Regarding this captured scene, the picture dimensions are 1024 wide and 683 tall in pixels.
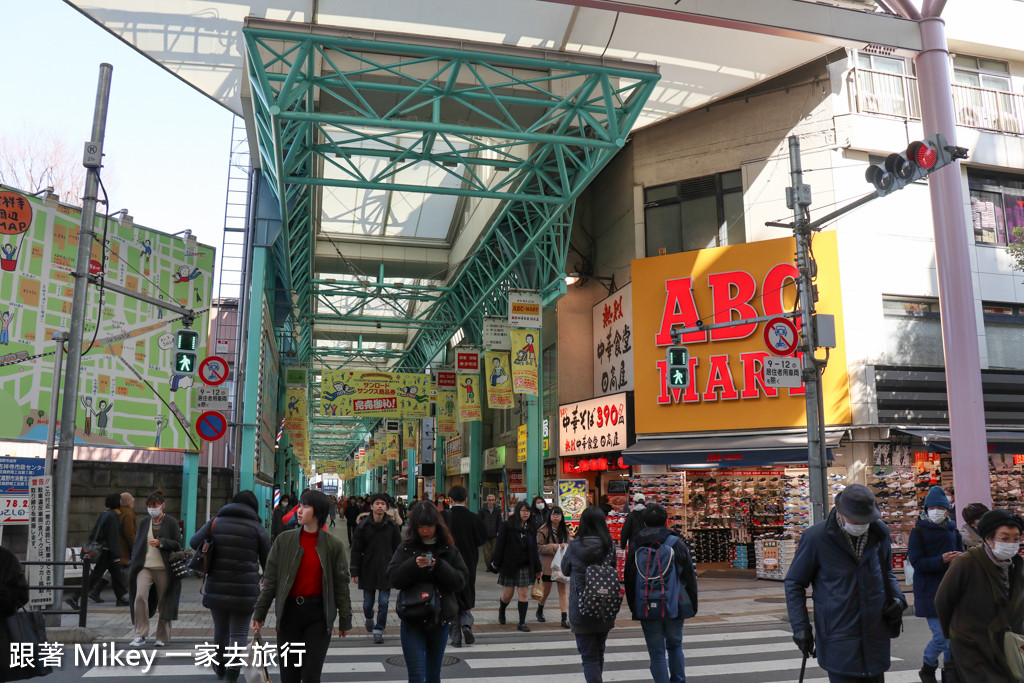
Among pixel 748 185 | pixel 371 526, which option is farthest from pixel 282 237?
pixel 371 526

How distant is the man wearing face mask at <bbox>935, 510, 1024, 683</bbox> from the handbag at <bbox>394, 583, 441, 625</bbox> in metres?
3.31

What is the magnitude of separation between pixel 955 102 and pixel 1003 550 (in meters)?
20.9

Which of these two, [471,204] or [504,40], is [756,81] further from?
[471,204]

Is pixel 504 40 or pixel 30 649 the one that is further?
pixel 504 40

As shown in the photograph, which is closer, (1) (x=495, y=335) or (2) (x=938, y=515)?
(2) (x=938, y=515)

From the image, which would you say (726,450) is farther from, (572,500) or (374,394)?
(374,394)

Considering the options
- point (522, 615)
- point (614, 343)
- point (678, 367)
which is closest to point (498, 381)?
point (614, 343)

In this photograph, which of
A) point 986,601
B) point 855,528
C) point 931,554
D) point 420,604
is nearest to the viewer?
point 986,601

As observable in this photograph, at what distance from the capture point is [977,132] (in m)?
21.9

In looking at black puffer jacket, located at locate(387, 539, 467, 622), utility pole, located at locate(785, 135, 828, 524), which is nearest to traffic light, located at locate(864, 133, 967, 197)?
utility pole, located at locate(785, 135, 828, 524)

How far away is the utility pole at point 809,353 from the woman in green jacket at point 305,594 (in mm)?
8920

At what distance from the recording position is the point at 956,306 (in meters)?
14.0

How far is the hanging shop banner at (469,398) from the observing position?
89.7ft

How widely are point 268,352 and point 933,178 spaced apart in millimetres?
17811
